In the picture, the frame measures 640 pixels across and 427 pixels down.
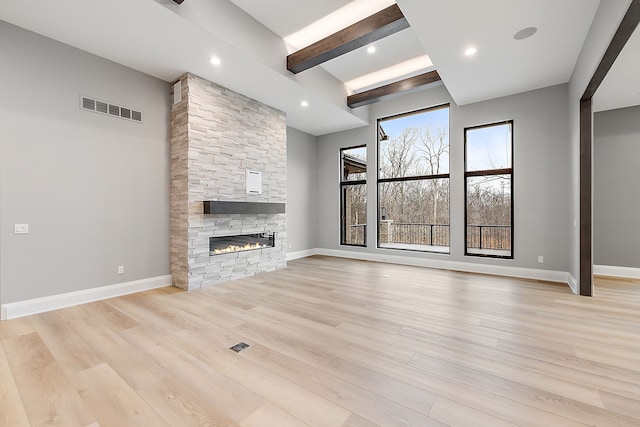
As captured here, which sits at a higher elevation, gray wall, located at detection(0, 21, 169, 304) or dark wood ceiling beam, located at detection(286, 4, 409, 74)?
dark wood ceiling beam, located at detection(286, 4, 409, 74)

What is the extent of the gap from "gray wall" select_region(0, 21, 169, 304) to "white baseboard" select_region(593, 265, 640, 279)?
25.1 feet

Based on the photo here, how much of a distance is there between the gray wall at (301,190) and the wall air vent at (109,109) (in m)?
3.39

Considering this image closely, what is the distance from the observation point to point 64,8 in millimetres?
2889

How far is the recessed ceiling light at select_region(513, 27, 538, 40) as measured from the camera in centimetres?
325

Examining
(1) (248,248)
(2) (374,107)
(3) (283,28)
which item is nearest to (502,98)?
(2) (374,107)

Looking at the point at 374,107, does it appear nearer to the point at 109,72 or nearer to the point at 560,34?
the point at 560,34

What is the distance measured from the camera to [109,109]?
3852 millimetres

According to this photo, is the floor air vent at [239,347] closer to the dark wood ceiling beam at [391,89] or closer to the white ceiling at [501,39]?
the white ceiling at [501,39]

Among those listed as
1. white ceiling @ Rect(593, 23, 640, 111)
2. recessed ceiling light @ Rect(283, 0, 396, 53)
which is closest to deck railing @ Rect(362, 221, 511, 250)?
white ceiling @ Rect(593, 23, 640, 111)

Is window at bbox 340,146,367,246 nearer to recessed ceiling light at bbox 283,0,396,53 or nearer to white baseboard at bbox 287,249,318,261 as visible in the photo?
white baseboard at bbox 287,249,318,261

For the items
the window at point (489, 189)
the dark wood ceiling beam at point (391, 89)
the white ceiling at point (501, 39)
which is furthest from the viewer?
the window at point (489, 189)

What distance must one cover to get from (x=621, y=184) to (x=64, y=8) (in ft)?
28.0

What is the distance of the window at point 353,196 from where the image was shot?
704cm

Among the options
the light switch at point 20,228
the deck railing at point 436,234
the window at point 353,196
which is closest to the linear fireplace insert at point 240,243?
the light switch at point 20,228
